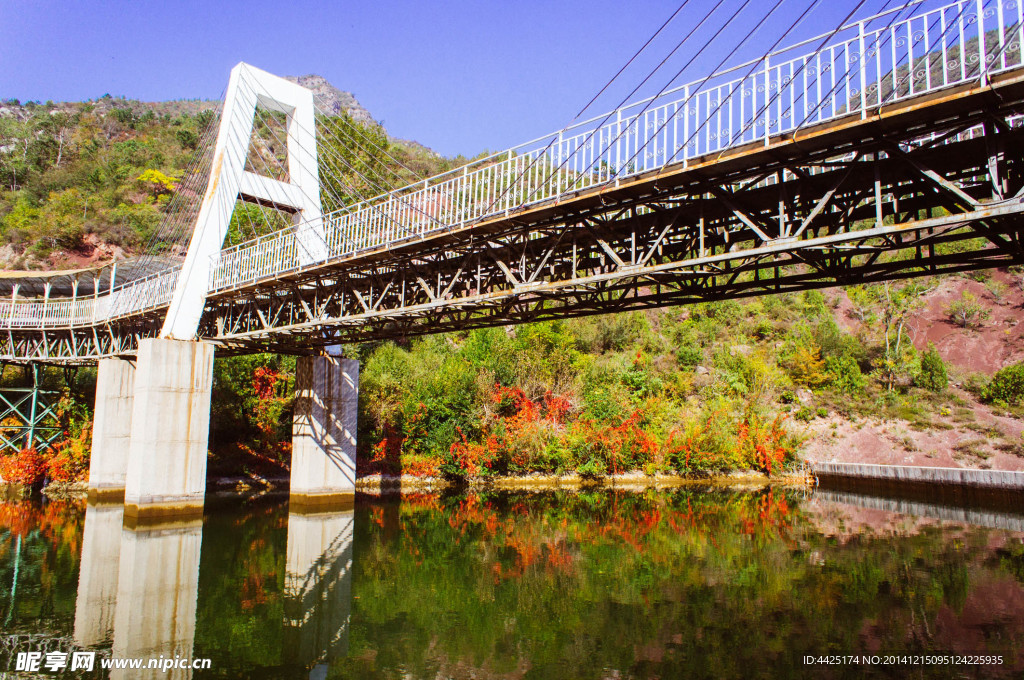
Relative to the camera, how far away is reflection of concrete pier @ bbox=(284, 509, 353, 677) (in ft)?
26.6

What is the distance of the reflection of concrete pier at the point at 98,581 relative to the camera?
870 centimetres

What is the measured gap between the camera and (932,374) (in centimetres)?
3391

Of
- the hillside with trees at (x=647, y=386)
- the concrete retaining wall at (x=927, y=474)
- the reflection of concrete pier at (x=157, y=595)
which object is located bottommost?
the reflection of concrete pier at (x=157, y=595)

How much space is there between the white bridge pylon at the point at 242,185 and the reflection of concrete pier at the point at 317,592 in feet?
24.3

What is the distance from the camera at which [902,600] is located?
10062 mm

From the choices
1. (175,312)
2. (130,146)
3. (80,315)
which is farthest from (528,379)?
(130,146)

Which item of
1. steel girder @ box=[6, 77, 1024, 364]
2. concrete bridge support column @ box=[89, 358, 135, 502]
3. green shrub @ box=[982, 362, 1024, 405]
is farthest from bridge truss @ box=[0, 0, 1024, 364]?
green shrub @ box=[982, 362, 1024, 405]

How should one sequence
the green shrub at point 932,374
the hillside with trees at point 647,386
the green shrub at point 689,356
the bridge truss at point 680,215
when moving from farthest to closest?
1. the green shrub at point 689,356
2. the green shrub at point 932,374
3. the hillside with trees at point 647,386
4. the bridge truss at point 680,215

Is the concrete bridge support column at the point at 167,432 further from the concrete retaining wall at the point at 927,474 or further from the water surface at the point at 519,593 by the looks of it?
the concrete retaining wall at the point at 927,474

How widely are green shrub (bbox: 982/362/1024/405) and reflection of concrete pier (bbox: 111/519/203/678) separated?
35.5m

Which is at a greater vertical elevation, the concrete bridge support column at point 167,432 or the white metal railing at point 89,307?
the white metal railing at point 89,307

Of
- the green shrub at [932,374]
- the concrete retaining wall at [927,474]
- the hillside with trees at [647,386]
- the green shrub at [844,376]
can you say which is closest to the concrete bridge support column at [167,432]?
the hillside with trees at [647,386]

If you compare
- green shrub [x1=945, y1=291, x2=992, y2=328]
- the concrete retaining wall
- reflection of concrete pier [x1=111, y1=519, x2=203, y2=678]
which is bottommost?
reflection of concrete pier [x1=111, y1=519, x2=203, y2=678]

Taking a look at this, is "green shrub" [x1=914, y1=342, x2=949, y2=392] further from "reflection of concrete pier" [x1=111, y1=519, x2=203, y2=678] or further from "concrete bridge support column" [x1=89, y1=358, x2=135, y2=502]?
"concrete bridge support column" [x1=89, y1=358, x2=135, y2=502]
